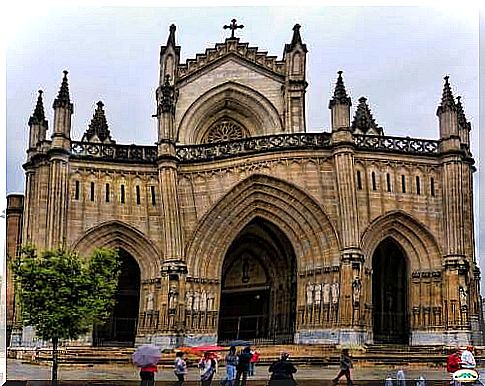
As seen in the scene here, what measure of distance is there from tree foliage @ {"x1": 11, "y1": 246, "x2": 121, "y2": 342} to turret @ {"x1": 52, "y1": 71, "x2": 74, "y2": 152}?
11.3 meters

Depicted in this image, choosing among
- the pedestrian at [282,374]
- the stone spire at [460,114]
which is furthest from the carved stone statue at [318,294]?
the pedestrian at [282,374]

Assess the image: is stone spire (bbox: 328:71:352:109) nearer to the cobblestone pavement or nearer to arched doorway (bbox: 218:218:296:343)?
arched doorway (bbox: 218:218:296:343)

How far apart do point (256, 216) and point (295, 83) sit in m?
9.51

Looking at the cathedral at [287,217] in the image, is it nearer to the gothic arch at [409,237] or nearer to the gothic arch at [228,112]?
the gothic arch at [409,237]

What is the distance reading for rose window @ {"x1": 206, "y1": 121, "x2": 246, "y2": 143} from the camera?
4225 cm

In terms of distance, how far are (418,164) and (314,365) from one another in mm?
11234

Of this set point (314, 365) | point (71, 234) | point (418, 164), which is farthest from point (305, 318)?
point (71, 234)

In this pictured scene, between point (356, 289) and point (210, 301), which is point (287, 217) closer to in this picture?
point (356, 289)

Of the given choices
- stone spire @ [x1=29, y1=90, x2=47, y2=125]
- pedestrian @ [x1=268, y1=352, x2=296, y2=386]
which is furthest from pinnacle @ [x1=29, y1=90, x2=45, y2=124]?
pedestrian @ [x1=268, y1=352, x2=296, y2=386]

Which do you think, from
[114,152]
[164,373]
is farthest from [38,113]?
[164,373]

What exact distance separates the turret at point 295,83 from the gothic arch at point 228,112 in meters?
0.78

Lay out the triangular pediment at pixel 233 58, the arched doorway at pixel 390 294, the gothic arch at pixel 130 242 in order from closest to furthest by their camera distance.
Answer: the gothic arch at pixel 130 242, the arched doorway at pixel 390 294, the triangular pediment at pixel 233 58

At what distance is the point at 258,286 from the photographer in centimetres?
3894

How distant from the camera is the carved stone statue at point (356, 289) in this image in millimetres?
31594
